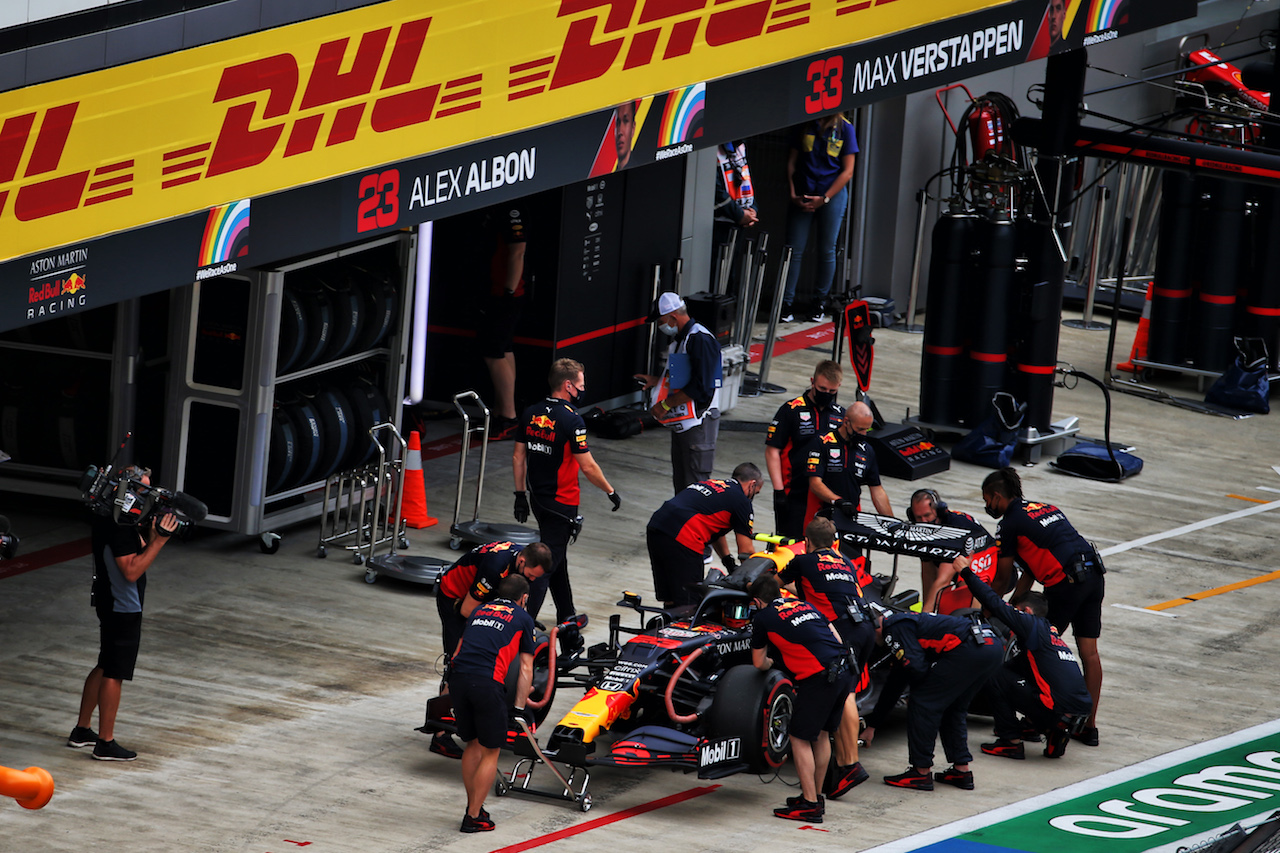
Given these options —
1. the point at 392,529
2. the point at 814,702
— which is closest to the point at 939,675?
the point at 814,702

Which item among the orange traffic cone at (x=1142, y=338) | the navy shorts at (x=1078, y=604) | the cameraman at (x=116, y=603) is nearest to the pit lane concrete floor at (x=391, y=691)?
the cameraman at (x=116, y=603)

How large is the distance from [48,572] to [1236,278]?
45.3 ft

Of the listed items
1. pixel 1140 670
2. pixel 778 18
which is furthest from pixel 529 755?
pixel 778 18

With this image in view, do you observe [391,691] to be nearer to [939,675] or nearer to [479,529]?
[479,529]

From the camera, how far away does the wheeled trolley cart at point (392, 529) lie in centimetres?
1405

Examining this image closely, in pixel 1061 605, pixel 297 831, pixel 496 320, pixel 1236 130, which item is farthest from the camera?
pixel 1236 130

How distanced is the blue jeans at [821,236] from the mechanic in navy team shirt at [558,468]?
10464 mm

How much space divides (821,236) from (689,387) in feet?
28.7

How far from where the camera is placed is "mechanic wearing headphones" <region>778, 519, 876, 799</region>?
1090cm

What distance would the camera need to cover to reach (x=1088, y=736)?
12.0 metres

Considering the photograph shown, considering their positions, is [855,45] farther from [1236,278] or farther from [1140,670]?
[1236,278]

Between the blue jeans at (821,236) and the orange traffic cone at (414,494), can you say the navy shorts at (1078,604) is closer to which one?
the orange traffic cone at (414,494)

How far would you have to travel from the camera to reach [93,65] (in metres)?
9.98

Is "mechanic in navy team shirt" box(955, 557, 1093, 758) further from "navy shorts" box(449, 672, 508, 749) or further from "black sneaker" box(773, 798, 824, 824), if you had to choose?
"navy shorts" box(449, 672, 508, 749)
